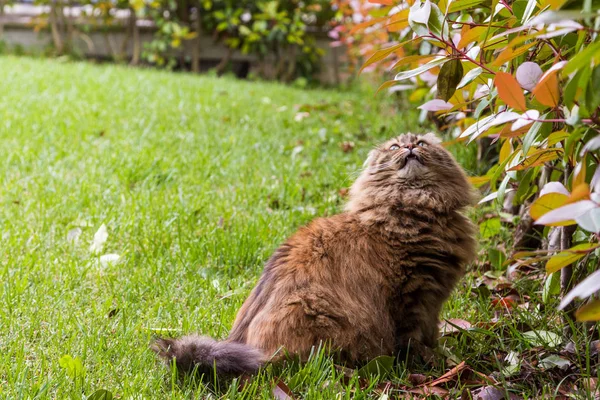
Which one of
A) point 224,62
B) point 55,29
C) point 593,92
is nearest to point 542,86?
point 593,92

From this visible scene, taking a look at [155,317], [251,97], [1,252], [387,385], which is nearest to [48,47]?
[251,97]

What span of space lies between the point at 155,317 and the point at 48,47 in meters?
8.25

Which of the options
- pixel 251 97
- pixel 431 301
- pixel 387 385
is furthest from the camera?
pixel 251 97

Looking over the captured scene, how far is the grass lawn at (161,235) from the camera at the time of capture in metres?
1.86

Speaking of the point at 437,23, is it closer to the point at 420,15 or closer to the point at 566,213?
the point at 420,15

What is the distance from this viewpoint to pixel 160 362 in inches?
74.7

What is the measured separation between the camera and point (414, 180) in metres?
2.22

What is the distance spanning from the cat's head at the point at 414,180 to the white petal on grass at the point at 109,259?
1.01m

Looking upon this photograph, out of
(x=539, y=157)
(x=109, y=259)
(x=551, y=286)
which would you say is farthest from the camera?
(x=109, y=259)

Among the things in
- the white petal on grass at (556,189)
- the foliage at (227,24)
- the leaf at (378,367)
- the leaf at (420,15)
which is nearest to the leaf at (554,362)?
the leaf at (378,367)

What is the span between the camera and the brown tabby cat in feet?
6.11

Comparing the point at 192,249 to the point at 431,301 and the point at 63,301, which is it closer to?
the point at 63,301

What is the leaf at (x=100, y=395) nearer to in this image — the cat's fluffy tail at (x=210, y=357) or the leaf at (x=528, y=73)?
the cat's fluffy tail at (x=210, y=357)

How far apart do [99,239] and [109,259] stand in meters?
0.21
